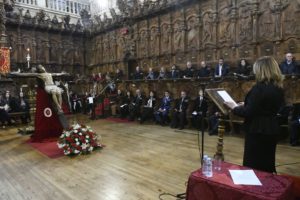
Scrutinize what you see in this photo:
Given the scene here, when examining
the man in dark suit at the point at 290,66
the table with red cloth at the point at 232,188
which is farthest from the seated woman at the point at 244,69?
the table with red cloth at the point at 232,188

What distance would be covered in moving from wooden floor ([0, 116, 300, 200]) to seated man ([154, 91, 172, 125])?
5.30 ft

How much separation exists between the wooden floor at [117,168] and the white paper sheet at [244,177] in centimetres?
139

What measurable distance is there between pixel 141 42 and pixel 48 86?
796 centimetres

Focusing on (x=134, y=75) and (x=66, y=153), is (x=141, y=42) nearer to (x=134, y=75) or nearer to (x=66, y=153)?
(x=134, y=75)

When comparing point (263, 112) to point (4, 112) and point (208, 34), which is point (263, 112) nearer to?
point (208, 34)

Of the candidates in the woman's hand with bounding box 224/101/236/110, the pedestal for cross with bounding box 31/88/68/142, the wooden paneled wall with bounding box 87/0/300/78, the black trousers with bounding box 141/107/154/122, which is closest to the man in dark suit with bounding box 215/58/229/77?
the wooden paneled wall with bounding box 87/0/300/78

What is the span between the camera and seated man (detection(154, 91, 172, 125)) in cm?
858

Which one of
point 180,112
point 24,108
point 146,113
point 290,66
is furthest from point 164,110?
point 24,108

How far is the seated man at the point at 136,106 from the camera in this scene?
974 centimetres

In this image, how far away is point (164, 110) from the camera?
337 inches

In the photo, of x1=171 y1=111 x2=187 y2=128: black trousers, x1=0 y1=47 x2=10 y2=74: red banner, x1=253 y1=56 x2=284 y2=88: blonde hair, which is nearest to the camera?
x1=253 y1=56 x2=284 y2=88: blonde hair

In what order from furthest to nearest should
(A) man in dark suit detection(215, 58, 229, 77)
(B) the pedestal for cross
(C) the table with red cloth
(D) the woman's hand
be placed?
(A) man in dark suit detection(215, 58, 229, 77) → (B) the pedestal for cross → (D) the woman's hand → (C) the table with red cloth

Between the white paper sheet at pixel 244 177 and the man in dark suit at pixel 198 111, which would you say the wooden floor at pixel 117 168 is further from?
the white paper sheet at pixel 244 177

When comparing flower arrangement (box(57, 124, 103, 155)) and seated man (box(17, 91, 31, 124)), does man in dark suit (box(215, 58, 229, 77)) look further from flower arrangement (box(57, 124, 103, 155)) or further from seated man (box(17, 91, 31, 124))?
seated man (box(17, 91, 31, 124))
